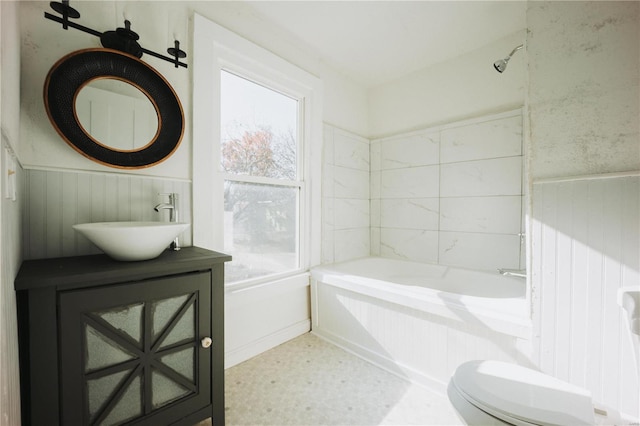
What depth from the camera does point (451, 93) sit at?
2576 millimetres

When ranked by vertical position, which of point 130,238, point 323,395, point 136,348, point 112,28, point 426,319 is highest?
point 112,28

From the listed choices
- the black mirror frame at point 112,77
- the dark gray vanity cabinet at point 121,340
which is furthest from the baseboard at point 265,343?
the black mirror frame at point 112,77

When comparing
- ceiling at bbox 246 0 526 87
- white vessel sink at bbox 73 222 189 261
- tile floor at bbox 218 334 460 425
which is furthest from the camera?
ceiling at bbox 246 0 526 87

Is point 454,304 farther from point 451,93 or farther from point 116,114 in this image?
point 116,114

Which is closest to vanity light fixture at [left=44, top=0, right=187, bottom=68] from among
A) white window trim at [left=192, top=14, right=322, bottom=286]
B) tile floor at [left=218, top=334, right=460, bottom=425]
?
white window trim at [left=192, top=14, right=322, bottom=286]

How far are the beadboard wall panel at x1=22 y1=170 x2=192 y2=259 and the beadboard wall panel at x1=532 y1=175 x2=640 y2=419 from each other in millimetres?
1965

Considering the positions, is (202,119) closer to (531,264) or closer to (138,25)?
(138,25)

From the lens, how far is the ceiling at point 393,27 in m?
1.93

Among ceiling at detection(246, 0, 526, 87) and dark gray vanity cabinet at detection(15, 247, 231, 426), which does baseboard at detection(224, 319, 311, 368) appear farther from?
ceiling at detection(246, 0, 526, 87)

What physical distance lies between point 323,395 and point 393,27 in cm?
260

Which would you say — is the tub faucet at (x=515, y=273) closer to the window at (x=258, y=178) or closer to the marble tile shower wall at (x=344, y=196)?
the marble tile shower wall at (x=344, y=196)

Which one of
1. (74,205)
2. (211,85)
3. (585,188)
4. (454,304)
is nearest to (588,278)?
(585,188)

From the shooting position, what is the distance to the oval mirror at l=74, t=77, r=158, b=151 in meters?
1.34

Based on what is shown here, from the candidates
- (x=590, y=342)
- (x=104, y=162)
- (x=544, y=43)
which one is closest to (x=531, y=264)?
(x=590, y=342)
